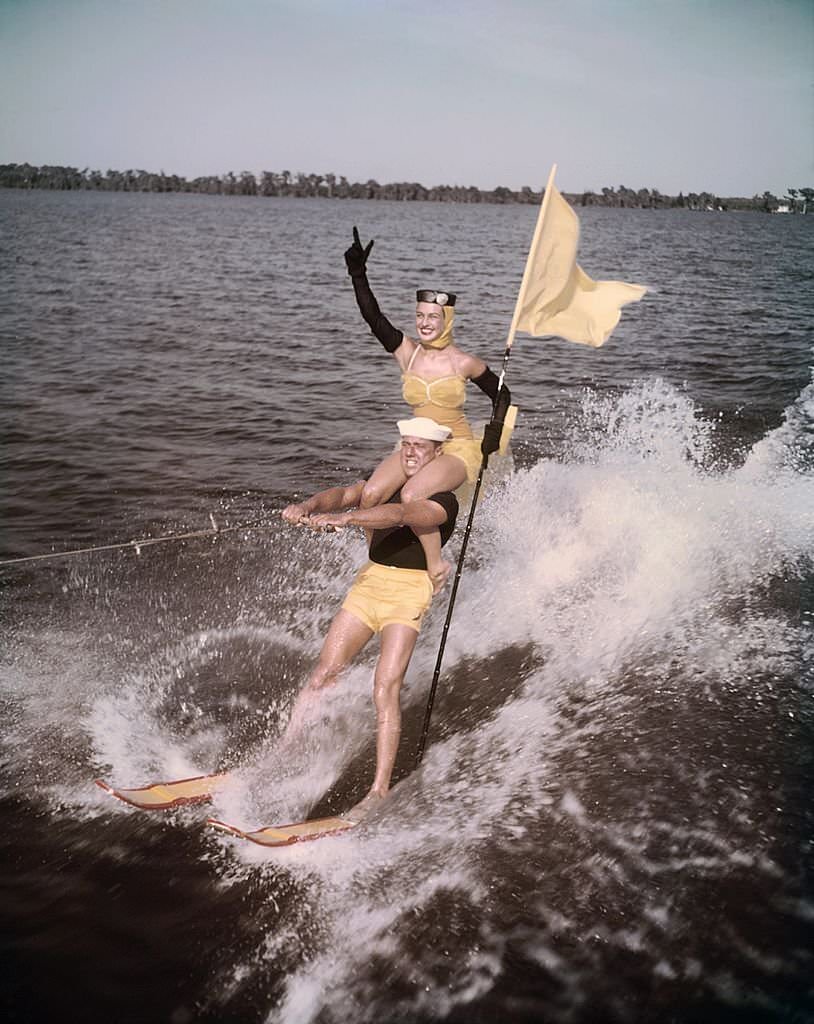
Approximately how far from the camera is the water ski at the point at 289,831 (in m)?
4.97

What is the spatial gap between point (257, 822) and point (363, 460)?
9.16m

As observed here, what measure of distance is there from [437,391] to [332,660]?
258cm

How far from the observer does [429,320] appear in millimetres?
6758

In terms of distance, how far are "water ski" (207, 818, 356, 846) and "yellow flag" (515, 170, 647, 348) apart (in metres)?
4.35

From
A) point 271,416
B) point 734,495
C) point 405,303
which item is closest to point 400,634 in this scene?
point 734,495

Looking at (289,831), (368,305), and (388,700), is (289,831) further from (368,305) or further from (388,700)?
(368,305)

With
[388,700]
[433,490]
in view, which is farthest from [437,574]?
[388,700]

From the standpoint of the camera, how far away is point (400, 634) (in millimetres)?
5816

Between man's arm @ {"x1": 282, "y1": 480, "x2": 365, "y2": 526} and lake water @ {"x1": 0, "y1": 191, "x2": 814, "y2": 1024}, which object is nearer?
→ lake water @ {"x1": 0, "y1": 191, "x2": 814, "y2": 1024}

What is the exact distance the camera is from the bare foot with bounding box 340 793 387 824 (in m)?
5.32

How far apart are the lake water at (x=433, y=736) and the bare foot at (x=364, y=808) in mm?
144

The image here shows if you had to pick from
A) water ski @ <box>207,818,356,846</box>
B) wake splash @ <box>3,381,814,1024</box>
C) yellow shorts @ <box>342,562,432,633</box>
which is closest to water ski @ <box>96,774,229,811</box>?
wake splash @ <box>3,381,814,1024</box>

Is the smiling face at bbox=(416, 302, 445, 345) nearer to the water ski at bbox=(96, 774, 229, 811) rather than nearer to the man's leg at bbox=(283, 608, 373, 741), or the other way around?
the man's leg at bbox=(283, 608, 373, 741)

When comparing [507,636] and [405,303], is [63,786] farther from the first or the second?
[405,303]
